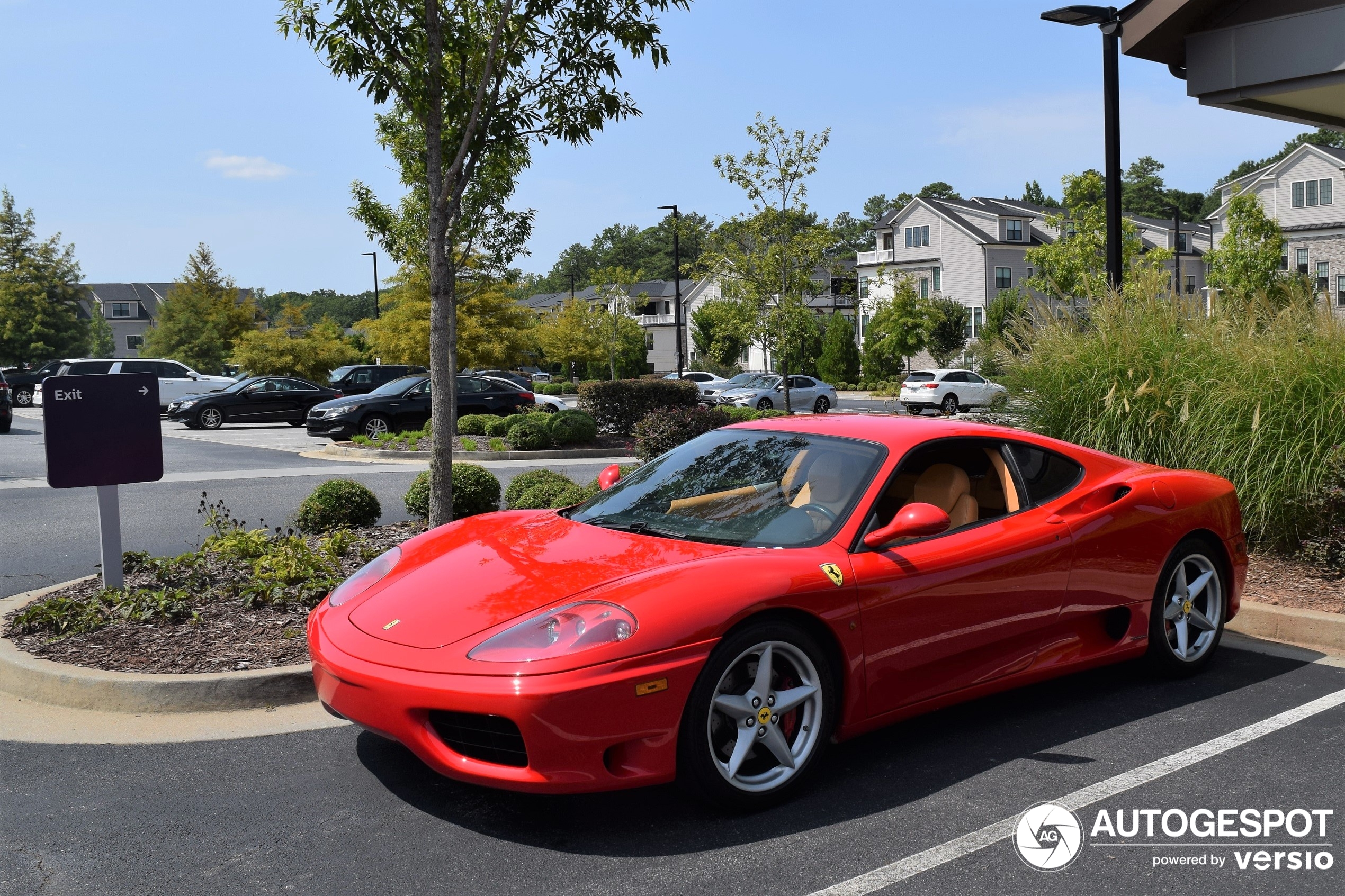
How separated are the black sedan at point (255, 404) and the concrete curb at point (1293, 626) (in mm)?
23981

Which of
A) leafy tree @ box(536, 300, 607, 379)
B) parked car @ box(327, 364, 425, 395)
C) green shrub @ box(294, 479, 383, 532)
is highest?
leafy tree @ box(536, 300, 607, 379)

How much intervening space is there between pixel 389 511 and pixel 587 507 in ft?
22.1

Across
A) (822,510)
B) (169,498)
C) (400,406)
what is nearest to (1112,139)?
(822,510)

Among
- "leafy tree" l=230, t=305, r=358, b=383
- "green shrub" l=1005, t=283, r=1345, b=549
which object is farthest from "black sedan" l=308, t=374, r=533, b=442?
"leafy tree" l=230, t=305, r=358, b=383

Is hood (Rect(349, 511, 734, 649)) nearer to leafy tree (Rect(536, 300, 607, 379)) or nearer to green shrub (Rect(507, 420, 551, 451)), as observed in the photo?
green shrub (Rect(507, 420, 551, 451))

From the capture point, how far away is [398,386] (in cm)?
2264

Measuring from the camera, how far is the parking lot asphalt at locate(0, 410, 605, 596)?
866cm

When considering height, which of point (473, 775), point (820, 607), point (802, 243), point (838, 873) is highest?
point (802, 243)

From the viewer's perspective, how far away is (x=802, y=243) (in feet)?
79.4

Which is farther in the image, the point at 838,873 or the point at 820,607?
the point at 820,607

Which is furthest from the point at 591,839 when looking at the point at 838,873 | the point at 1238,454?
the point at 1238,454

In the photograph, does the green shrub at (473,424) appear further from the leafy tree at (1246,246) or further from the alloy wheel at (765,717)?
the leafy tree at (1246,246)

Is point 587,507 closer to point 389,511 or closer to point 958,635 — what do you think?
point 958,635

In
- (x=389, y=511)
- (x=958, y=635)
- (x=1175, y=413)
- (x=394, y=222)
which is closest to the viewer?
(x=958, y=635)
